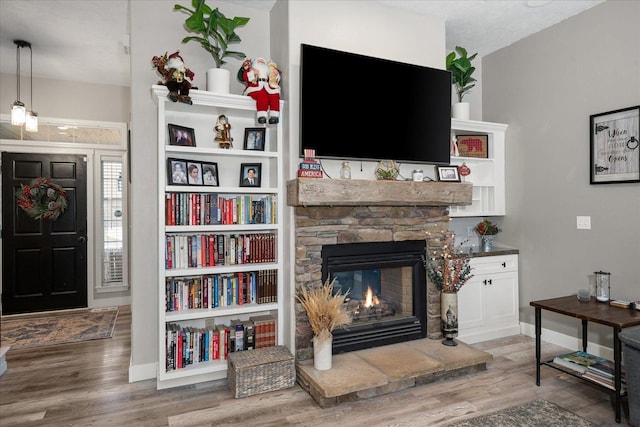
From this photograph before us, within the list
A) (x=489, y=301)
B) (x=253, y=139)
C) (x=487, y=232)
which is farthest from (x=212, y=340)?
(x=487, y=232)

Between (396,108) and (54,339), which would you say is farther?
(54,339)

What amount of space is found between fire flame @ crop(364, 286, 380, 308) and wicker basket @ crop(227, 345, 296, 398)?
82cm

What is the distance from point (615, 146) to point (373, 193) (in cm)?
204

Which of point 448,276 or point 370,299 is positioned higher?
point 448,276

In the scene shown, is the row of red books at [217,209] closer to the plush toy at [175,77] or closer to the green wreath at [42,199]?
the plush toy at [175,77]

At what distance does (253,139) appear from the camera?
3012 mm

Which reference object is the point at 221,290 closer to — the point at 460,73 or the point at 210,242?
the point at 210,242

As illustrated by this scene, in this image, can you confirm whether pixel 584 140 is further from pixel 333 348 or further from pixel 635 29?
pixel 333 348

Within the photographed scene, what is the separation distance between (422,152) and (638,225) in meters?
1.71

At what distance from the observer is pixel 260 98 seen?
9.07ft

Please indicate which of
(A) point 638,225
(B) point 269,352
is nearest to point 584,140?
(A) point 638,225

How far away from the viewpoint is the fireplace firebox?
118 inches

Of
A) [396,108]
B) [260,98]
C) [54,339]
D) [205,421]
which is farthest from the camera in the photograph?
[54,339]

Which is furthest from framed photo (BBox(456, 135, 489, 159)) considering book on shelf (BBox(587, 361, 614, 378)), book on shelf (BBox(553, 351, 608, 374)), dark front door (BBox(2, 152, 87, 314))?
dark front door (BBox(2, 152, 87, 314))
